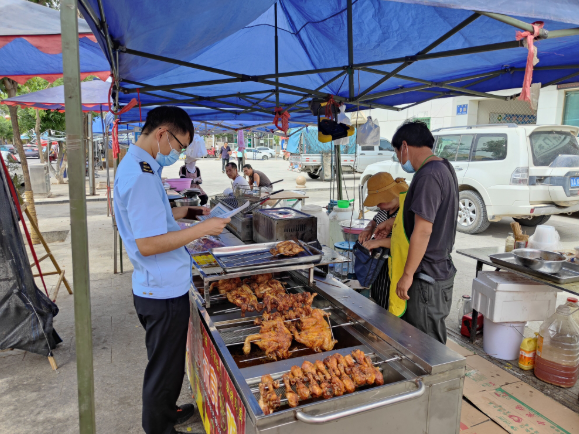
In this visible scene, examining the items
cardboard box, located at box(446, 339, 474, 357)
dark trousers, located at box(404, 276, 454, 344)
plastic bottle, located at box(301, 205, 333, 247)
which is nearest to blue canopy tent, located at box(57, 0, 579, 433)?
dark trousers, located at box(404, 276, 454, 344)

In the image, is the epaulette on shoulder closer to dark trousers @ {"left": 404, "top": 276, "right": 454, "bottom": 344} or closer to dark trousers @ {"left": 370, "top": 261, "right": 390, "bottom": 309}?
dark trousers @ {"left": 404, "top": 276, "right": 454, "bottom": 344}

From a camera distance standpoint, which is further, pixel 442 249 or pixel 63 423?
pixel 63 423

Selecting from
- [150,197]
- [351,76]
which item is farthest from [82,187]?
[351,76]

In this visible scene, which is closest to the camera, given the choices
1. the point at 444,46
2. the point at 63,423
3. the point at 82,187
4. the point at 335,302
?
the point at 82,187

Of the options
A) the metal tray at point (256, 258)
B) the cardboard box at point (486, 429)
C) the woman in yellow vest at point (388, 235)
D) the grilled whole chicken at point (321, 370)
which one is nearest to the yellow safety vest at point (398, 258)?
Result: the woman in yellow vest at point (388, 235)

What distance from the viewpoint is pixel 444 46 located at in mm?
4016

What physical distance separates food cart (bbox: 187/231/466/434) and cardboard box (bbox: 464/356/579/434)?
154 centimetres

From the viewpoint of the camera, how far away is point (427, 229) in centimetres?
262

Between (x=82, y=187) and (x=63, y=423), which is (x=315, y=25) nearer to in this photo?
(x=82, y=187)

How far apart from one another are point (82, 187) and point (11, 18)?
3.33m

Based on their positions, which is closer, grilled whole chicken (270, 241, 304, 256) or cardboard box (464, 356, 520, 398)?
grilled whole chicken (270, 241, 304, 256)

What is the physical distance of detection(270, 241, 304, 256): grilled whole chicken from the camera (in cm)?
275

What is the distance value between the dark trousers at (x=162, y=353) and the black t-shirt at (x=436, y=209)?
1663mm

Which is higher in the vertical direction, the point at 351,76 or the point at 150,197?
the point at 351,76
